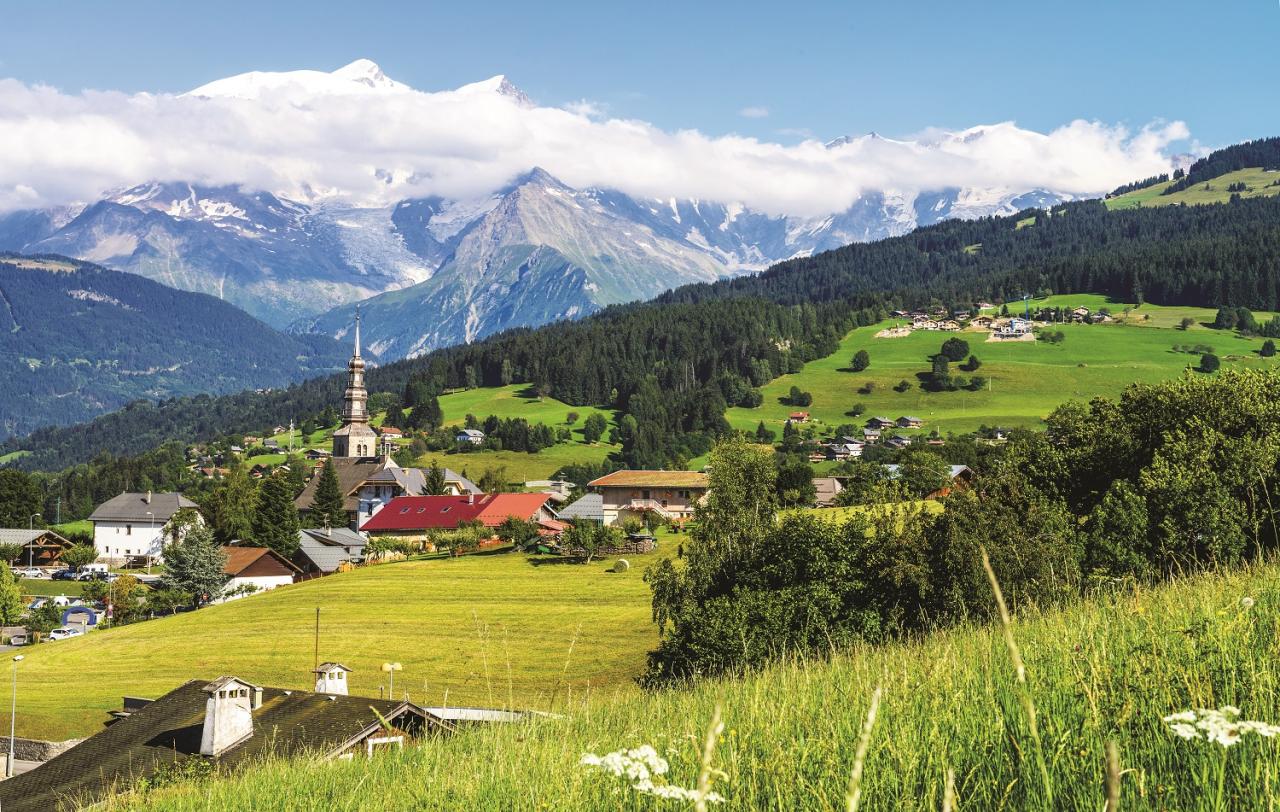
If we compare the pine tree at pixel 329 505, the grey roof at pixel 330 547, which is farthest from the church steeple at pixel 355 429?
the grey roof at pixel 330 547

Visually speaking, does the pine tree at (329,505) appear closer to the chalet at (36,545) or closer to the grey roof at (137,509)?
the grey roof at (137,509)

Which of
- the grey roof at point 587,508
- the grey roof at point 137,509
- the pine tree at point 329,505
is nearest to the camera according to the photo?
the grey roof at point 587,508

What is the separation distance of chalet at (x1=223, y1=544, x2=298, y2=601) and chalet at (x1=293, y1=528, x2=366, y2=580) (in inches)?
86.2

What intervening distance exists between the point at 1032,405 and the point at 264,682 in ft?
472

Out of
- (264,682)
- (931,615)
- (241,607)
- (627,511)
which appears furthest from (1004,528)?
(627,511)

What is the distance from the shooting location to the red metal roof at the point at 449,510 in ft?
361

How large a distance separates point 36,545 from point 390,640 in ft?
290

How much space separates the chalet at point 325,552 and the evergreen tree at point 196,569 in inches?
446

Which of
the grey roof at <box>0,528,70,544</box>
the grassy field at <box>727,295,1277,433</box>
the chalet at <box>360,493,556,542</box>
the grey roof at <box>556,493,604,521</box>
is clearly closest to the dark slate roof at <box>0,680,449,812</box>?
the chalet at <box>360,493,556,542</box>

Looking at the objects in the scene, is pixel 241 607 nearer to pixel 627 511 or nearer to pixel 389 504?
pixel 627 511

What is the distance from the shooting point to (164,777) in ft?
72.0

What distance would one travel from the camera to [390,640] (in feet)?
191

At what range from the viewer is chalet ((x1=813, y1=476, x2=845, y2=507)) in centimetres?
10989

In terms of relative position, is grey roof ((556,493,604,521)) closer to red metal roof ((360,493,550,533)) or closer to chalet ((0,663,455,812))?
red metal roof ((360,493,550,533))
